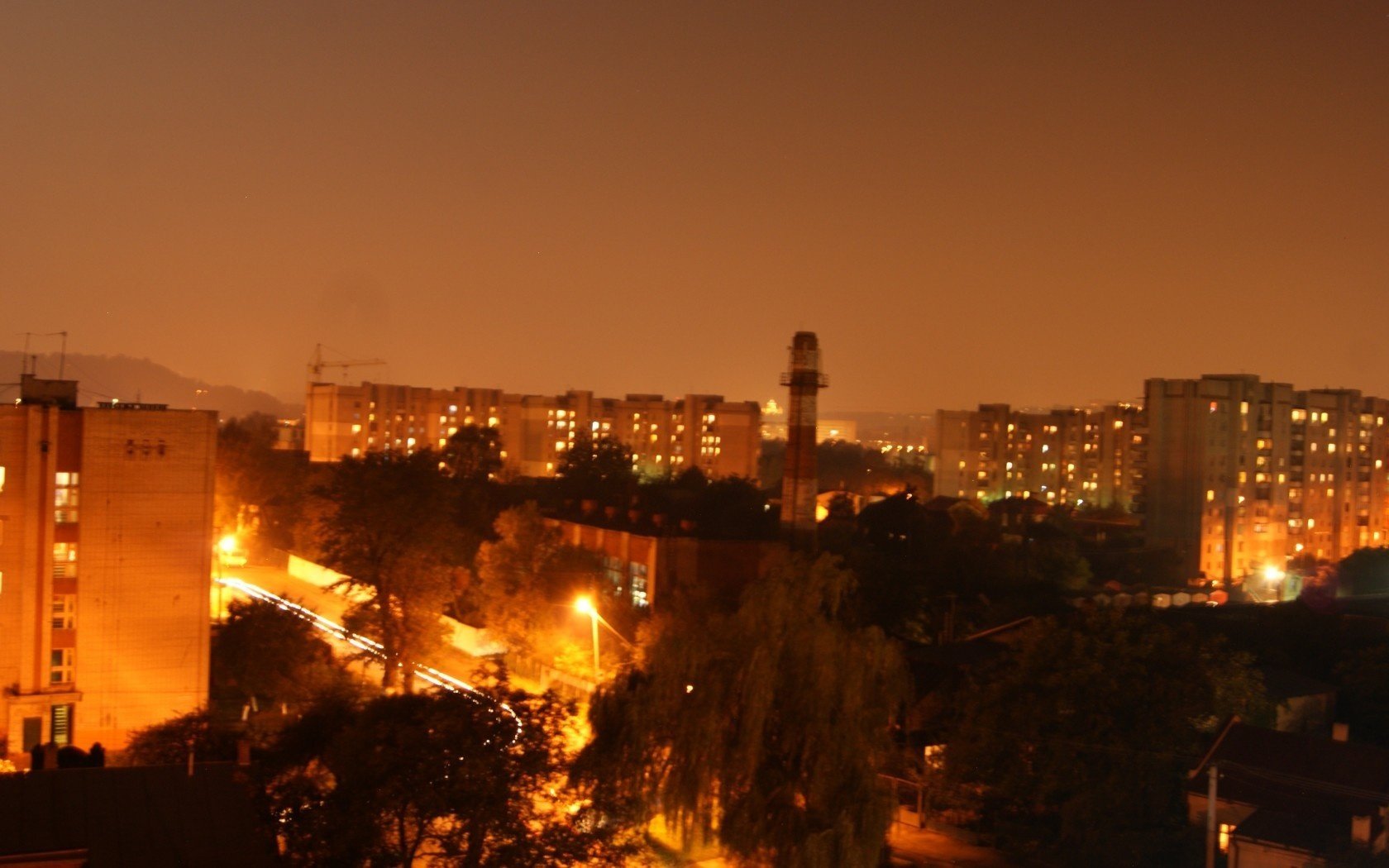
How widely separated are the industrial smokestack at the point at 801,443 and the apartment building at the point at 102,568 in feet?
67.8

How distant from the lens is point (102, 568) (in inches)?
769

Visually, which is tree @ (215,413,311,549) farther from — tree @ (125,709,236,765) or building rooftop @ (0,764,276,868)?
building rooftop @ (0,764,276,868)

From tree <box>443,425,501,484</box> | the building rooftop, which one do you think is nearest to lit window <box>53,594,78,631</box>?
the building rooftop

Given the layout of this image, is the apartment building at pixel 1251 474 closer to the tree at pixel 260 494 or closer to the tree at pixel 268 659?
the tree at pixel 260 494

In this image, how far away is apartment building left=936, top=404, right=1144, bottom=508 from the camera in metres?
71.9

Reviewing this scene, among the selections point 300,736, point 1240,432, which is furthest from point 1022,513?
point 300,736

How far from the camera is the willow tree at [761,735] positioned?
534 inches

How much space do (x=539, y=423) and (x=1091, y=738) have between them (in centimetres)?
6577

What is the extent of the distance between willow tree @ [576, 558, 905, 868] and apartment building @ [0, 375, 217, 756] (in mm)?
8755

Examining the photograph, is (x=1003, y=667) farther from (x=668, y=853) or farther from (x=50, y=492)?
(x=50, y=492)

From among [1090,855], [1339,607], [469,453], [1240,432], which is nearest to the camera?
[1090,855]

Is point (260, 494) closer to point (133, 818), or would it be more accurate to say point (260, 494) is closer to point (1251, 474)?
point (133, 818)

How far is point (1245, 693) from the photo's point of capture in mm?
20797

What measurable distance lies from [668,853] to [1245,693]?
35.9 ft
